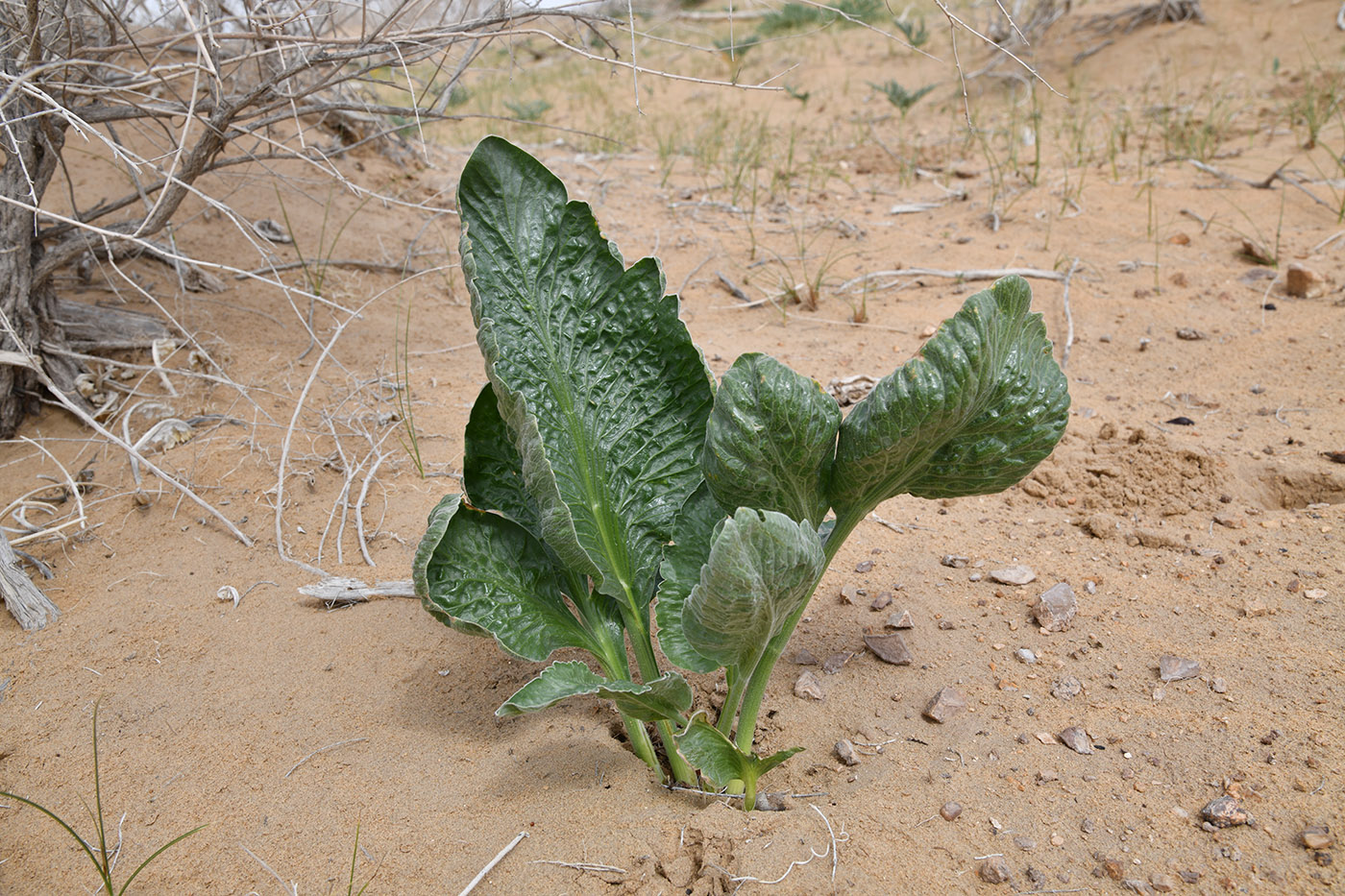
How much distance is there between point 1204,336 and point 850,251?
5.07ft

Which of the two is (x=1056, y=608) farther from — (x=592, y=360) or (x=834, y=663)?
(x=592, y=360)

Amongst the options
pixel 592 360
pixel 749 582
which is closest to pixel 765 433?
pixel 749 582

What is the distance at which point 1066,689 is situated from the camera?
1.72 meters

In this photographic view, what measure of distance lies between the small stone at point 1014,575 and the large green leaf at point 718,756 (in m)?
→ 0.84

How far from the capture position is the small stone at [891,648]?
186 cm

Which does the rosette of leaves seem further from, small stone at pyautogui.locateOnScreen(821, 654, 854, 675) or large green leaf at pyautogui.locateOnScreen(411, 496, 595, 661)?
small stone at pyautogui.locateOnScreen(821, 654, 854, 675)

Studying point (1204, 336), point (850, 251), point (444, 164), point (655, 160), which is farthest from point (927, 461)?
point (655, 160)

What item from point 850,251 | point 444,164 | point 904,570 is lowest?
point 904,570

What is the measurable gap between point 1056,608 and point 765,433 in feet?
3.08

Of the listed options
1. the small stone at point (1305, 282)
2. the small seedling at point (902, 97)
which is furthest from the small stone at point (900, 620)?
the small seedling at point (902, 97)

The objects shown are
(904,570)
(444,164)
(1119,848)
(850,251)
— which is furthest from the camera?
(444,164)

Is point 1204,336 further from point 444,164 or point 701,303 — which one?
point 444,164

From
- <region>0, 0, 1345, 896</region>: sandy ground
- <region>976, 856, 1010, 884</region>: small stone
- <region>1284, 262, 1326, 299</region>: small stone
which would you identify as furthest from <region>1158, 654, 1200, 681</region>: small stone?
<region>1284, 262, 1326, 299</region>: small stone

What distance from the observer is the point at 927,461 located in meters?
1.54
